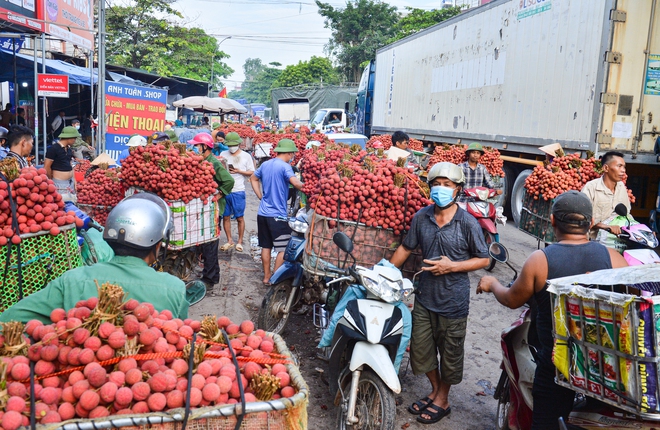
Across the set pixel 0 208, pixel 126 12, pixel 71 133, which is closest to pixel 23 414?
pixel 0 208

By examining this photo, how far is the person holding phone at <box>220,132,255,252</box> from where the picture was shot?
9586mm

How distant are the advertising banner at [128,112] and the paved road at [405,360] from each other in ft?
10.9

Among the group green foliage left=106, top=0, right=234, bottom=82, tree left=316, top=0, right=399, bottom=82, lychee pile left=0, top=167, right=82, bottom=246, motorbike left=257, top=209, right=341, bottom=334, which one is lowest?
motorbike left=257, top=209, right=341, bottom=334

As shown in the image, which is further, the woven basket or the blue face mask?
the blue face mask

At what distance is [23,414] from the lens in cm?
192

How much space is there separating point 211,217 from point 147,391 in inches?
196

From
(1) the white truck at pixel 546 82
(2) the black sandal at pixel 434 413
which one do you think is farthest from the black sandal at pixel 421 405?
(1) the white truck at pixel 546 82

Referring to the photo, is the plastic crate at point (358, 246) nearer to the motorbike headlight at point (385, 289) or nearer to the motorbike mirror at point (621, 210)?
the motorbike headlight at point (385, 289)

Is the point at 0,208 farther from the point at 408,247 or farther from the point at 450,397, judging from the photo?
the point at 450,397

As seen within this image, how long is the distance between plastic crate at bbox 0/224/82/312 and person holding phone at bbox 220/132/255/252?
532 cm

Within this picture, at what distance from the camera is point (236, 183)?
31.6ft

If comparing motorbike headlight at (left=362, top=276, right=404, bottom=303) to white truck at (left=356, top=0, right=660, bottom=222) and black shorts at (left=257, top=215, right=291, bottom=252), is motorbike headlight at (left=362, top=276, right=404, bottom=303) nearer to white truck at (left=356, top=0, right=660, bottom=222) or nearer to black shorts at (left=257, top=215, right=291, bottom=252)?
black shorts at (left=257, top=215, right=291, bottom=252)

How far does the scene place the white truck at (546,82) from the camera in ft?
34.1

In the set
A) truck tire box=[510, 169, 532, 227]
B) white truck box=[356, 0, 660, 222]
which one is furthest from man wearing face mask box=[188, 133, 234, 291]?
truck tire box=[510, 169, 532, 227]
